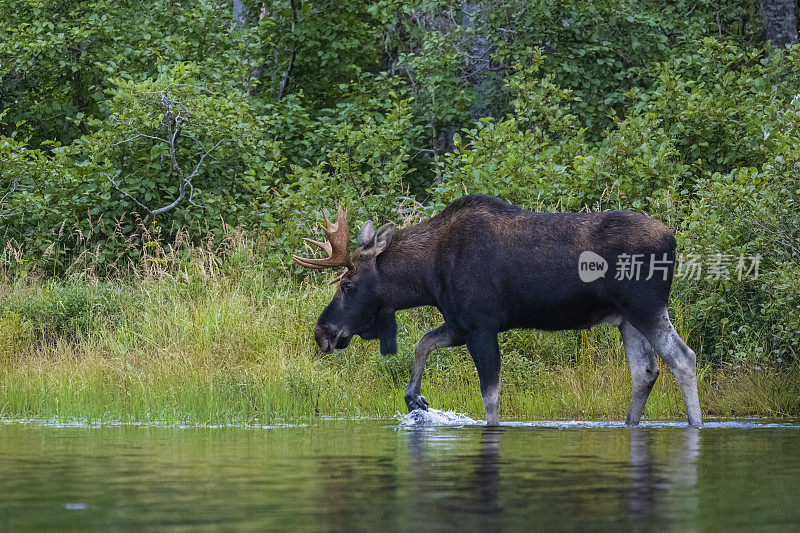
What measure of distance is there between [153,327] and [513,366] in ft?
13.6

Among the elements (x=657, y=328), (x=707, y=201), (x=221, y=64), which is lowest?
(x=657, y=328)

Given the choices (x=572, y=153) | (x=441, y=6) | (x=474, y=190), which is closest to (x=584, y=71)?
(x=441, y=6)

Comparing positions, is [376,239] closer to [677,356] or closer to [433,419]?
[433,419]

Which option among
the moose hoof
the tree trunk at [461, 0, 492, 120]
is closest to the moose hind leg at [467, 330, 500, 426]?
the moose hoof

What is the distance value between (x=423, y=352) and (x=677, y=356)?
2.20 m

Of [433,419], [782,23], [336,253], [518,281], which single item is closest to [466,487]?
[518,281]

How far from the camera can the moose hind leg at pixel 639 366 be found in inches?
406

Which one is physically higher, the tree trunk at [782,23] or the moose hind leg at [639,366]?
the tree trunk at [782,23]

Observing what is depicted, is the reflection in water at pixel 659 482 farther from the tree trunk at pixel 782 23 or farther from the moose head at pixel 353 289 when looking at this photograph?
the tree trunk at pixel 782 23

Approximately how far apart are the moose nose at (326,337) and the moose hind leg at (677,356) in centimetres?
279

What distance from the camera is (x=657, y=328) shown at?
9.76m

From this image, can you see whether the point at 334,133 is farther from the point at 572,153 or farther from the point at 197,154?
the point at 572,153

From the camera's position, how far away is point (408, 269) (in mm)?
10602

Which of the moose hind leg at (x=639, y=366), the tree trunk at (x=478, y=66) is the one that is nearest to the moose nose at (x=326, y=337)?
the moose hind leg at (x=639, y=366)
